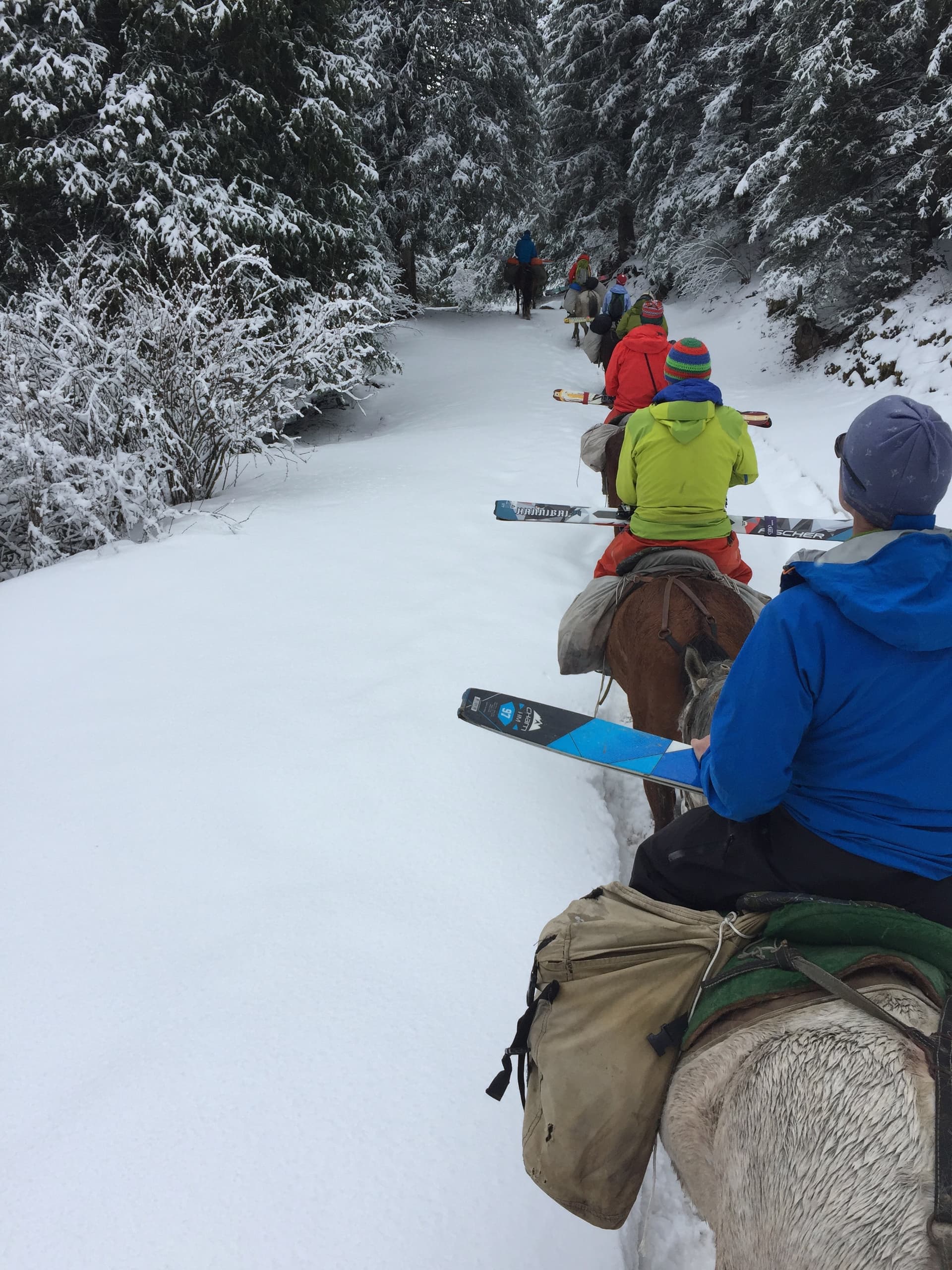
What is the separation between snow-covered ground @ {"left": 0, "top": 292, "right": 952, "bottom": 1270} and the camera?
1.82 m

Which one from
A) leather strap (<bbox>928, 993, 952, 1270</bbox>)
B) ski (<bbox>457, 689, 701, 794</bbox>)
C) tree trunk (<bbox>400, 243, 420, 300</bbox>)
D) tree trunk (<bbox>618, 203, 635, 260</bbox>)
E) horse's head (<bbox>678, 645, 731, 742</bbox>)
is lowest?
ski (<bbox>457, 689, 701, 794</bbox>)

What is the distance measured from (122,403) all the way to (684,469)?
17.0ft

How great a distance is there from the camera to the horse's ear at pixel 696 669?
2857 millimetres

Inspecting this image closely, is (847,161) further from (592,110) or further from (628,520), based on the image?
(592,110)

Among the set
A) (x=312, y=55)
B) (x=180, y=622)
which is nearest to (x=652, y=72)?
(x=312, y=55)

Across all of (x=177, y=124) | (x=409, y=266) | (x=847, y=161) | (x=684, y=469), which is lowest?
(x=684, y=469)

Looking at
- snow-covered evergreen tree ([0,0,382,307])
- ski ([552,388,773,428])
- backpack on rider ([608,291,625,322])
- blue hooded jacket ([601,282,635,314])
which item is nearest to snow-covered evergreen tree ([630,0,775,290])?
blue hooded jacket ([601,282,635,314])

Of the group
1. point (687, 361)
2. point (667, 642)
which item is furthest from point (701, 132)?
point (667, 642)

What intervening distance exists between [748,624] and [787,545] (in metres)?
3.85

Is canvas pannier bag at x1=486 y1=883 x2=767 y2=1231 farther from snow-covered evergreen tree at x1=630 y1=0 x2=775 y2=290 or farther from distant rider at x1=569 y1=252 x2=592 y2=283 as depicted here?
snow-covered evergreen tree at x1=630 y1=0 x2=775 y2=290

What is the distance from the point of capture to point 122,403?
252 inches

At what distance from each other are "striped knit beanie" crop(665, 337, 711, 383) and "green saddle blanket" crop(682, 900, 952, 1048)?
3.76 m

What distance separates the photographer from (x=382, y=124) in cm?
1641

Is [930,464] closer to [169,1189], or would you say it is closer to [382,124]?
[169,1189]
